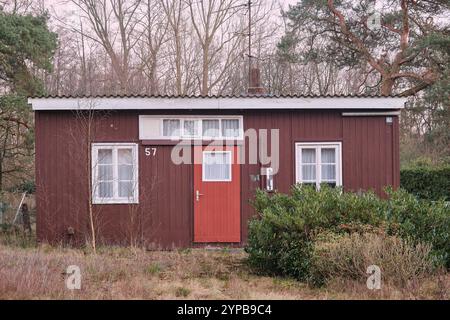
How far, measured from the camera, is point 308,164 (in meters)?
11.7

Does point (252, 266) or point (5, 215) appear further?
point (5, 215)

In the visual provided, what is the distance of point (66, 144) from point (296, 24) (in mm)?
17030

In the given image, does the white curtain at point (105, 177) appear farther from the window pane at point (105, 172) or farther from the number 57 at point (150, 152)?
the number 57 at point (150, 152)

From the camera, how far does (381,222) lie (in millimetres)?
7605

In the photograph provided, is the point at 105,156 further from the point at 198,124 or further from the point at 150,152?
the point at 198,124

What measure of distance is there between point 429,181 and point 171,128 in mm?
11532

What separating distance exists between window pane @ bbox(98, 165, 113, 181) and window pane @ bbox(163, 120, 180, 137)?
1.36 metres

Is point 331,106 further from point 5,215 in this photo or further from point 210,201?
point 5,215

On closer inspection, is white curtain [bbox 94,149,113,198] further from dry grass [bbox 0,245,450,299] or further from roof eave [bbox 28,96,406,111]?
dry grass [bbox 0,245,450,299]

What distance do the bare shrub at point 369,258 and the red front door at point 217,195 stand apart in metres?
4.19

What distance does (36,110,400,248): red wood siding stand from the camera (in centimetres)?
1127

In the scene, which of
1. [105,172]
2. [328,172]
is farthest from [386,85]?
[105,172]
